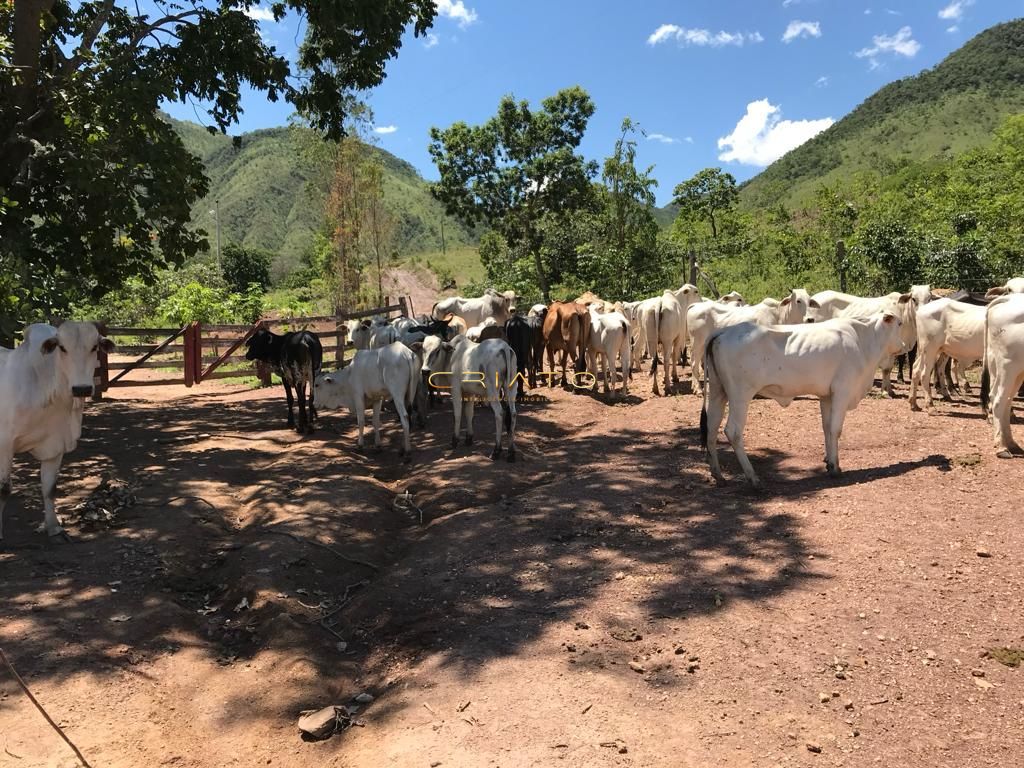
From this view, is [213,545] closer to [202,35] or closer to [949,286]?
[202,35]

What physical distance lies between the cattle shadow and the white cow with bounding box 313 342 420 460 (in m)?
0.72

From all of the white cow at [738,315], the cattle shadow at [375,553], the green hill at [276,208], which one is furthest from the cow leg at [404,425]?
the green hill at [276,208]

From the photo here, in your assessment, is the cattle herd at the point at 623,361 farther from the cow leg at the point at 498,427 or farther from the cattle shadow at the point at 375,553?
the cattle shadow at the point at 375,553

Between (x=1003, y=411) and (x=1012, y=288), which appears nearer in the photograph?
(x=1003, y=411)

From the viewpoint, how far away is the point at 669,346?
44.5ft

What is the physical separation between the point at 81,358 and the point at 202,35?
23.0 feet

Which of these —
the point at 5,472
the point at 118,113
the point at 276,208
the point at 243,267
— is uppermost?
the point at 276,208

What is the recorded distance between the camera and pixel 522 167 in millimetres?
29594

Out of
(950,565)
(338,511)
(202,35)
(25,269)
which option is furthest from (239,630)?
(202,35)

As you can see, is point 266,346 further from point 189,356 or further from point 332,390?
point 189,356

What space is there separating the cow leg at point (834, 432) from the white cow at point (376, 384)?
5.22 metres

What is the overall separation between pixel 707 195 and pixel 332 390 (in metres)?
38.0

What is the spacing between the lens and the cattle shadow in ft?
15.2

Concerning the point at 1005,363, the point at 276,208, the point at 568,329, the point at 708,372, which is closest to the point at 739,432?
the point at 708,372
